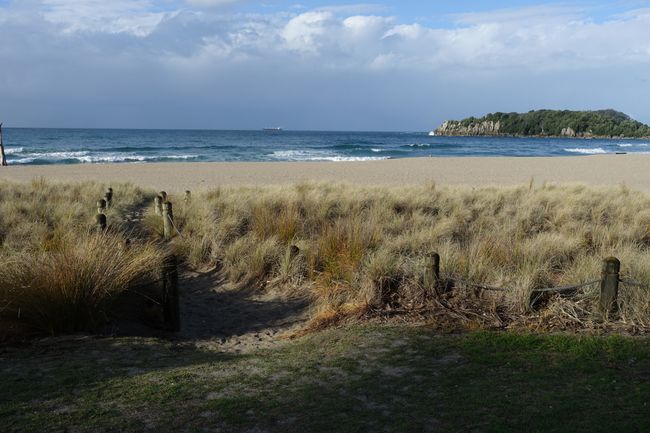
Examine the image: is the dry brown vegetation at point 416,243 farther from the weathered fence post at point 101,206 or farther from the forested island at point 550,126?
the forested island at point 550,126

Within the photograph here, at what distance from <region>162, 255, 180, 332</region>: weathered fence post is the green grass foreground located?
0.62 meters

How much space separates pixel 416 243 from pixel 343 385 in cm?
473

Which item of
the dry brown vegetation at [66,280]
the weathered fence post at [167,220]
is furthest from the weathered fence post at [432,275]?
the weathered fence post at [167,220]

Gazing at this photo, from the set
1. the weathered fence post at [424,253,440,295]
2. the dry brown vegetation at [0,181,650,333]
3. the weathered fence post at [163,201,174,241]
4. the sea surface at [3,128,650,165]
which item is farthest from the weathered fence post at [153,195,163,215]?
the sea surface at [3,128,650,165]

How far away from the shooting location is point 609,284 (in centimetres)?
559

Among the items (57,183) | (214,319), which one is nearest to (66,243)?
(214,319)

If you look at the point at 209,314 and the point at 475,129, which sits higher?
the point at 475,129

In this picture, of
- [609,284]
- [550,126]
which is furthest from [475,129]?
[609,284]

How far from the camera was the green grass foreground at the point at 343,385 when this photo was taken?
3443mm

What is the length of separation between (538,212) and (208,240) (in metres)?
6.85

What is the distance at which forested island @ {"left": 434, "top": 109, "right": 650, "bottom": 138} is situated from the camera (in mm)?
128875

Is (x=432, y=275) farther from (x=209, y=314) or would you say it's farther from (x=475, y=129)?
(x=475, y=129)

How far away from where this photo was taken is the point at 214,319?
21.5 feet

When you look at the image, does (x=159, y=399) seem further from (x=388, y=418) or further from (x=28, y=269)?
(x=28, y=269)
